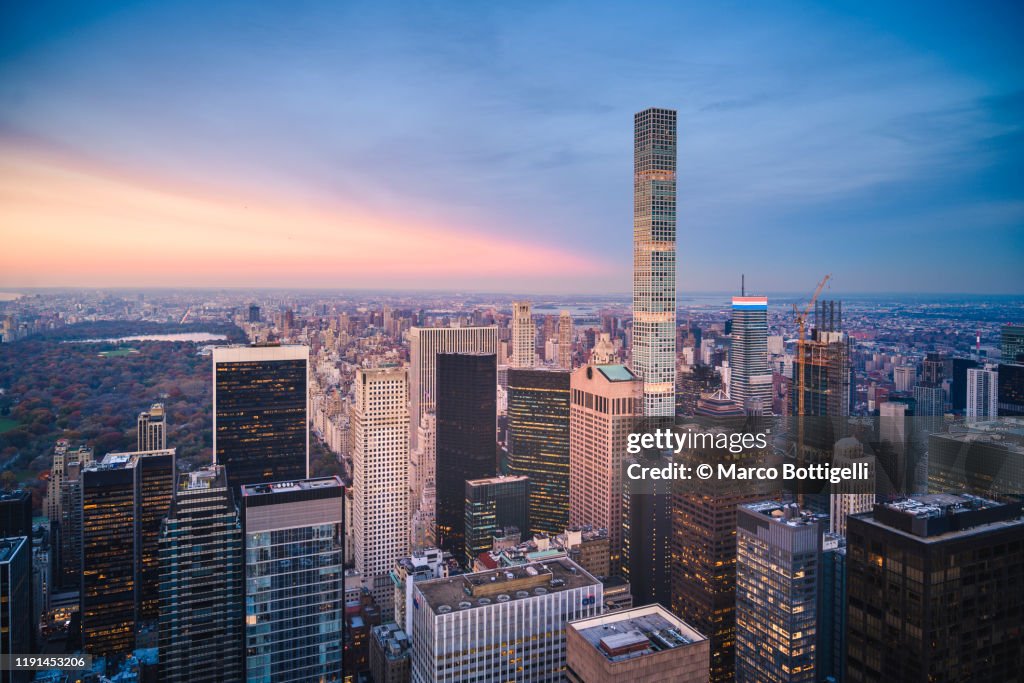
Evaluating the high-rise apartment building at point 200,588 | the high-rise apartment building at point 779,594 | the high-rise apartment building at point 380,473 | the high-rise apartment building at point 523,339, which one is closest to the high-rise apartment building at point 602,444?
the high-rise apartment building at point 380,473

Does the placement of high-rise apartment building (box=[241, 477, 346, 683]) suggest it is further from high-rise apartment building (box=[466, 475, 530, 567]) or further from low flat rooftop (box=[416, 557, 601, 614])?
high-rise apartment building (box=[466, 475, 530, 567])

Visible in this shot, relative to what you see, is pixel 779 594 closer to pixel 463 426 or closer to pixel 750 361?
pixel 463 426

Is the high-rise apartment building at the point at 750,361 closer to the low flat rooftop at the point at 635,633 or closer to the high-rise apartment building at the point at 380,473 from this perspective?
the high-rise apartment building at the point at 380,473

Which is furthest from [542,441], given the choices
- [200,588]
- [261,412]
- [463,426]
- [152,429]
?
[200,588]

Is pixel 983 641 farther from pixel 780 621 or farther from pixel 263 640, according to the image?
pixel 263 640

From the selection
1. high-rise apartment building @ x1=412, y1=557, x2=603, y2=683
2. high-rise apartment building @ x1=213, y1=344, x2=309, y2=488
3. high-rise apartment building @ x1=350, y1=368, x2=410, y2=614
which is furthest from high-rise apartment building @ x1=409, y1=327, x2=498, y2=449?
high-rise apartment building @ x1=412, y1=557, x2=603, y2=683

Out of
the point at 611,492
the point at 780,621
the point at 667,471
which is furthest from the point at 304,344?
the point at 780,621
